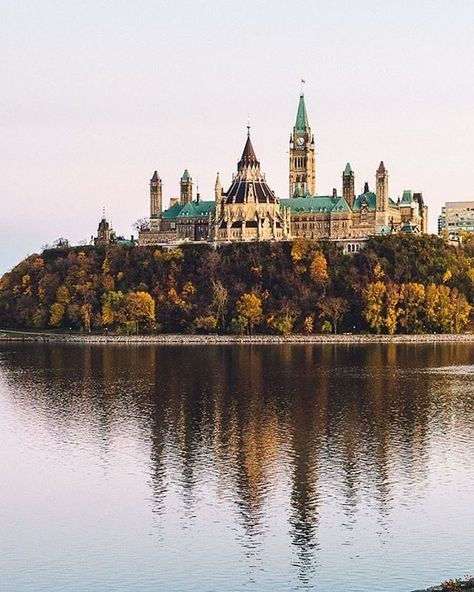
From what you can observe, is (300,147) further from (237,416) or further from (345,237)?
(237,416)

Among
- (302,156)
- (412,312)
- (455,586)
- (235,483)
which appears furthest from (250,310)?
(455,586)

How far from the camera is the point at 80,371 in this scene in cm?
8938

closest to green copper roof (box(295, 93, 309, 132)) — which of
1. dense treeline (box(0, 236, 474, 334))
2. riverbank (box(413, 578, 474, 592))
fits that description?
dense treeline (box(0, 236, 474, 334))

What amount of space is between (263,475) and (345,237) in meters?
110

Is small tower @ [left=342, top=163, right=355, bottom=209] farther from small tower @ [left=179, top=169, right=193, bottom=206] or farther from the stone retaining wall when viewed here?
the stone retaining wall

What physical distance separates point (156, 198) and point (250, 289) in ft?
123

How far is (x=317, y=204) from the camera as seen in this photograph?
159875 millimetres

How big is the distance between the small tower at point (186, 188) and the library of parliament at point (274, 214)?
11.5 ft

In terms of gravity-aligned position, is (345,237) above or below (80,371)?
above

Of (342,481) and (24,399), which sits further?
(24,399)

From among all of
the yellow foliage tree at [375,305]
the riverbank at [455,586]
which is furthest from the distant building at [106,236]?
the riverbank at [455,586]

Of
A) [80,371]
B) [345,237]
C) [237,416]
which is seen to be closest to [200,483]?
[237,416]

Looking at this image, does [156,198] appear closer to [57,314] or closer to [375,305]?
[57,314]

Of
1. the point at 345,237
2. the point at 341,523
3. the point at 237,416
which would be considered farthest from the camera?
the point at 345,237
